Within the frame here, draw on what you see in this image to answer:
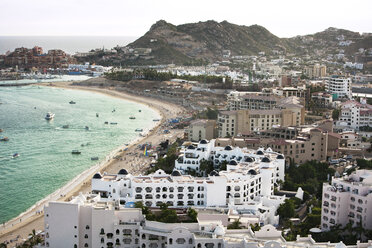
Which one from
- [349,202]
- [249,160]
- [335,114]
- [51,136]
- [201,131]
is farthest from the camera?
[51,136]

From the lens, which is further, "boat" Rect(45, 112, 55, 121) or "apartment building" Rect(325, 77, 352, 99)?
"boat" Rect(45, 112, 55, 121)

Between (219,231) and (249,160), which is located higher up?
(249,160)

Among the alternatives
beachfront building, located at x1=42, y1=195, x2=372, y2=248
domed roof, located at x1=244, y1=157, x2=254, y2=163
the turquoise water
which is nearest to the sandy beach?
the turquoise water

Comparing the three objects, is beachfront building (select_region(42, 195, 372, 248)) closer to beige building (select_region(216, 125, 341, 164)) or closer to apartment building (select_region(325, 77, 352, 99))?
beige building (select_region(216, 125, 341, 164))

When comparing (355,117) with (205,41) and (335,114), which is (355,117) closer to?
(335,114)

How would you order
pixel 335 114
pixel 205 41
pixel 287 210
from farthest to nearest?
pixel 205 41 < pixel 335 114 < pixel 287 210

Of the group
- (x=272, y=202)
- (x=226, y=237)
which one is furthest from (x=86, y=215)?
(x=272, y=202)

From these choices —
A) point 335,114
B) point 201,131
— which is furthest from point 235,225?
point 335,114
